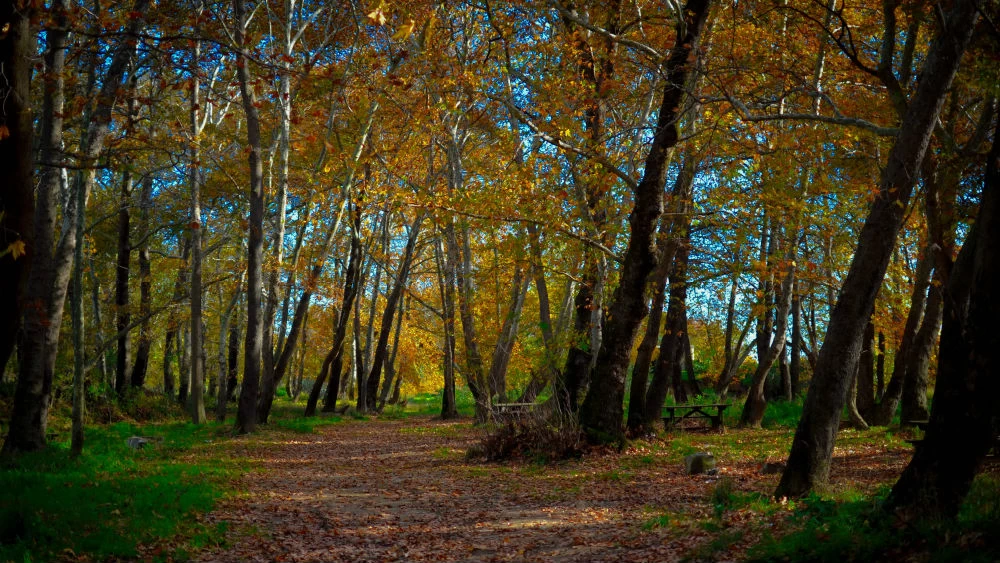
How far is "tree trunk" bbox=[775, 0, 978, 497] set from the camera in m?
7.03

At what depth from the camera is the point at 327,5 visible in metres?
17.4

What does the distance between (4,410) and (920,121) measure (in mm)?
16323

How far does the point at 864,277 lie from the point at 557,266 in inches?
431

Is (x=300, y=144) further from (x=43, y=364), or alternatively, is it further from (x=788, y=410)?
(x=788, y=410)

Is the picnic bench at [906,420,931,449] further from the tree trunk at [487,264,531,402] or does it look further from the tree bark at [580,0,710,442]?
the tree trunk at [487,264,531,402]

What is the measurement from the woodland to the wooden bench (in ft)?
0.37

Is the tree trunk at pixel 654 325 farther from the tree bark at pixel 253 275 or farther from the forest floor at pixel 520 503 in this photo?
the tree bark at pixel 253 275

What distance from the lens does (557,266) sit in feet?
59.1

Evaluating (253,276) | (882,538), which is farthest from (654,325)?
(882,538)

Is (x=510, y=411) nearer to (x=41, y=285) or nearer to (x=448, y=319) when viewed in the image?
(x=41, y=285)

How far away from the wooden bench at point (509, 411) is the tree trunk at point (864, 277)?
6.22 m

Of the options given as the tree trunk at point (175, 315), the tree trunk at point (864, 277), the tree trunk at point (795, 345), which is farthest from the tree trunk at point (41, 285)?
the tree trunk at point (795, 345)

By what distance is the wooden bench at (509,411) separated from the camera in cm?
1331

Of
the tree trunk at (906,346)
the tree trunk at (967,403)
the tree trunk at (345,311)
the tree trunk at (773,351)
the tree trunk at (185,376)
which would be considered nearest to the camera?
the tree trunk at (967,403)
